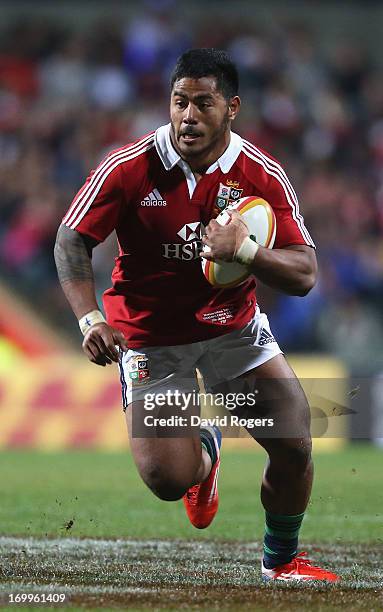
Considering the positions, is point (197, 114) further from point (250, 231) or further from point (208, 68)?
point (250, 231)

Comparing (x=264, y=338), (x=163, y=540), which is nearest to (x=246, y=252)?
(x=264, y=338)

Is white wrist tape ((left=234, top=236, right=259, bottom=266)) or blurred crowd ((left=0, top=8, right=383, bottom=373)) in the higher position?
white wrist tape ((left=234, top=236, right=259, bottom=266))

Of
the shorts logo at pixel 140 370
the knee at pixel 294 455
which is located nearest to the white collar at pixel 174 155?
the shorts logo at pixel 140 370

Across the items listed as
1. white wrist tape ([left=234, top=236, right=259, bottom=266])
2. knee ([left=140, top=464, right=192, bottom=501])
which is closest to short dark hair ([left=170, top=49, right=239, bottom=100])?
white wrist tape ([left=234, top=236, right=259, bottom=266])

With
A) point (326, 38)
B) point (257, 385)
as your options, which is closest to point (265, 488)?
point (257, 385)

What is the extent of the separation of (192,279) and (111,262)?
8716 mm

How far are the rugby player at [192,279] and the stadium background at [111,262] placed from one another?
520 mm

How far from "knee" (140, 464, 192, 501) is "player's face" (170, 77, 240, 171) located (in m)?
1.41

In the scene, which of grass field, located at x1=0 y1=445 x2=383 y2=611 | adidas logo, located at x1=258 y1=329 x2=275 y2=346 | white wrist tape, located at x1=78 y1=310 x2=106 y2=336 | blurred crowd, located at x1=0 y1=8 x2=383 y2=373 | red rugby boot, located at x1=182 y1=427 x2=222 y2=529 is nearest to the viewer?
grass field, located at x1=0 y1=445 x2=383 y2=611

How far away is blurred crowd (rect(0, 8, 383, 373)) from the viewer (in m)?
14.8

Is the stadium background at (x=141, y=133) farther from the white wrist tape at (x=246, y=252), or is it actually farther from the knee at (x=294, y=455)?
the white wrist tape at (x=246, y=252)

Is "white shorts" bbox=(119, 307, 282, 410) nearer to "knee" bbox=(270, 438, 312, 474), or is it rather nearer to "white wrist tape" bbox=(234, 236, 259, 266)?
"knee" bbox=(270, 438, 312, 474)

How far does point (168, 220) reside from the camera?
5.43m

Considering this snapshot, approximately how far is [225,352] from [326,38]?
48.1 ft
